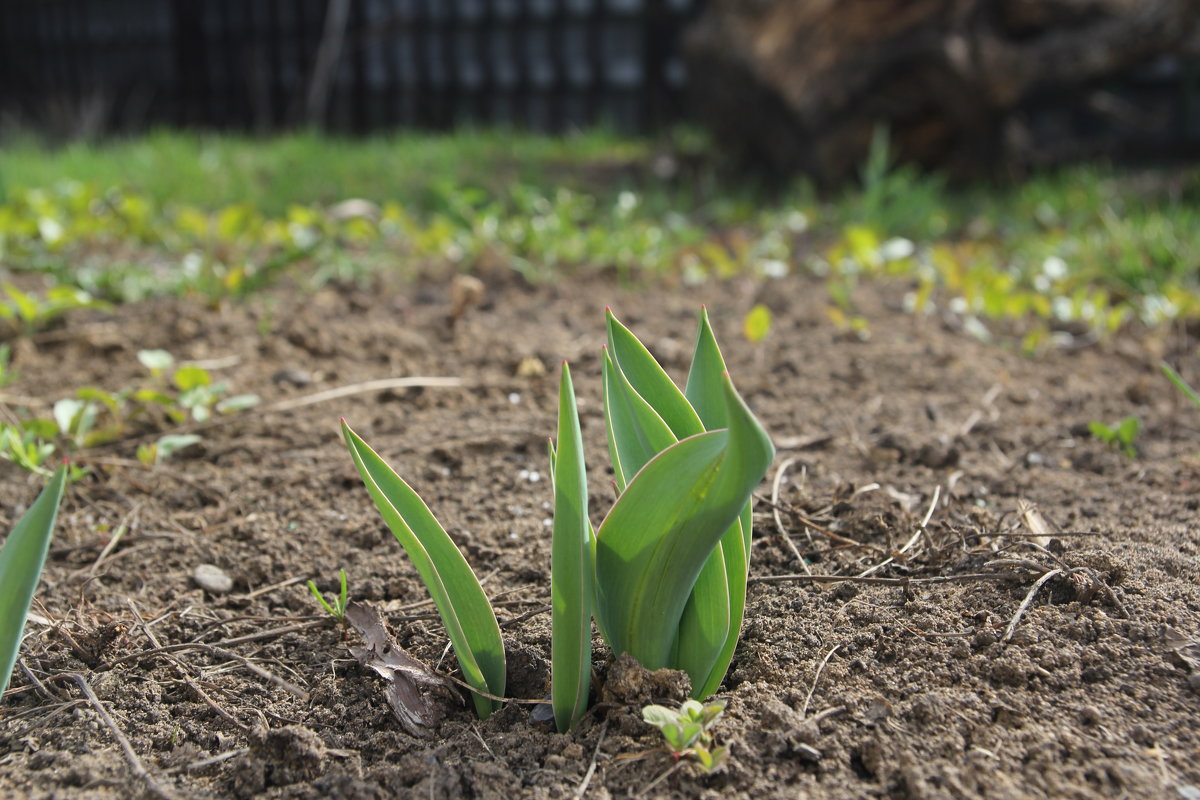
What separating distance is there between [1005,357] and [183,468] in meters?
1.86

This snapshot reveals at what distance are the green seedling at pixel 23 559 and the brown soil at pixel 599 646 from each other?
20 cm

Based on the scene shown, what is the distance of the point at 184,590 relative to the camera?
145 cm

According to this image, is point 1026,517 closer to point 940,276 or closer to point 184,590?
point 184,590

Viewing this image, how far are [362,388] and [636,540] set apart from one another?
121 centimetres

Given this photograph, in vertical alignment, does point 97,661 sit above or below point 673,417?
below

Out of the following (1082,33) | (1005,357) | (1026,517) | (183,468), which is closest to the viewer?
(1026,517)

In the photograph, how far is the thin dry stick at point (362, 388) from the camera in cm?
203

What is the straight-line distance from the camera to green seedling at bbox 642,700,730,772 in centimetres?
99

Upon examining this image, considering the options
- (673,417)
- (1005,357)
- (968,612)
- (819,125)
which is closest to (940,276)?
(1005,357)

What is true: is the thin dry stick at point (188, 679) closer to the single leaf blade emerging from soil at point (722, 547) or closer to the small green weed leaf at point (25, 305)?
the single leaf blade emerging from soil at point (722, 547)

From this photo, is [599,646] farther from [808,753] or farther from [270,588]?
[270,588]

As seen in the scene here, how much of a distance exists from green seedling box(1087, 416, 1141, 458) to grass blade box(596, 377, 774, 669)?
1.08 m

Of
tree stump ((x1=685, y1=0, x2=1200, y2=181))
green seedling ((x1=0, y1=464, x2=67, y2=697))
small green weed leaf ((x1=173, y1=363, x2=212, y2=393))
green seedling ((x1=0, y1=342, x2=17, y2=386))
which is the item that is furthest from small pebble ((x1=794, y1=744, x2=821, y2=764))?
tree stump ((x1=685, y1=0, x2=1200, y2=181))

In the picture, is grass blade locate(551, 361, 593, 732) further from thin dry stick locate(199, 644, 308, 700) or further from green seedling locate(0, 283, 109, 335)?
green seedling locate(0, 283, 109, 335)
